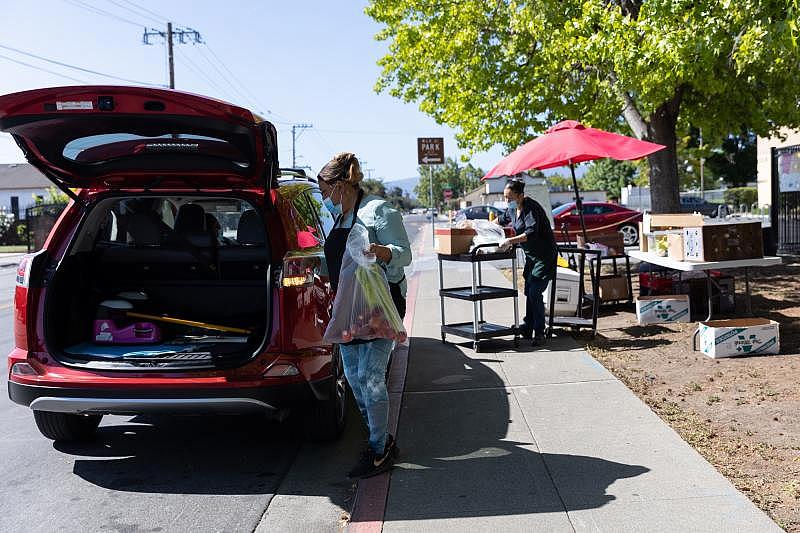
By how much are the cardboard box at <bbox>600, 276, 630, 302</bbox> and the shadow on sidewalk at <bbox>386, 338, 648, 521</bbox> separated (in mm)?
4366

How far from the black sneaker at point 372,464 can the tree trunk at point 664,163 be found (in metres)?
10.6

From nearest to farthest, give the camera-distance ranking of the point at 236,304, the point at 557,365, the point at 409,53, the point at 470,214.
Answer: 1. the point at 236,304
2. the point at 557,365
3. the point at 409,53
4. the point at 470,214

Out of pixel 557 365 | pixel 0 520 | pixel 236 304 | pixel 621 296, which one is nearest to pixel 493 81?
pixel 621 296

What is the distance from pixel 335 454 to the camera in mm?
5230

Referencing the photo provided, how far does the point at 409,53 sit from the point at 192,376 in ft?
40.6

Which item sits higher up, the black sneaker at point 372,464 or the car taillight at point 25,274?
the car taillight at point 25,274

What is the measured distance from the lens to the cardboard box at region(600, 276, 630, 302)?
34.3 feet

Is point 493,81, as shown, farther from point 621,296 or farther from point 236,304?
point 236,304

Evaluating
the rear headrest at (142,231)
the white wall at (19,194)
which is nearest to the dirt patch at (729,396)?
the rear headrest at (142,231)

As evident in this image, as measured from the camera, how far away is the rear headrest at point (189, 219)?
6.05 meters

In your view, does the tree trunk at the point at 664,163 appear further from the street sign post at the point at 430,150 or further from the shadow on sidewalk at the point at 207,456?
the shadow on sidewalk at the point at 207,456

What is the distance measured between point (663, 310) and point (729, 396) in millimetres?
3382

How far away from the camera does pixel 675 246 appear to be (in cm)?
859

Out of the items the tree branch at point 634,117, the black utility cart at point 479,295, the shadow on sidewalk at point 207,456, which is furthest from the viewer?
the tree branch at point 634,117
